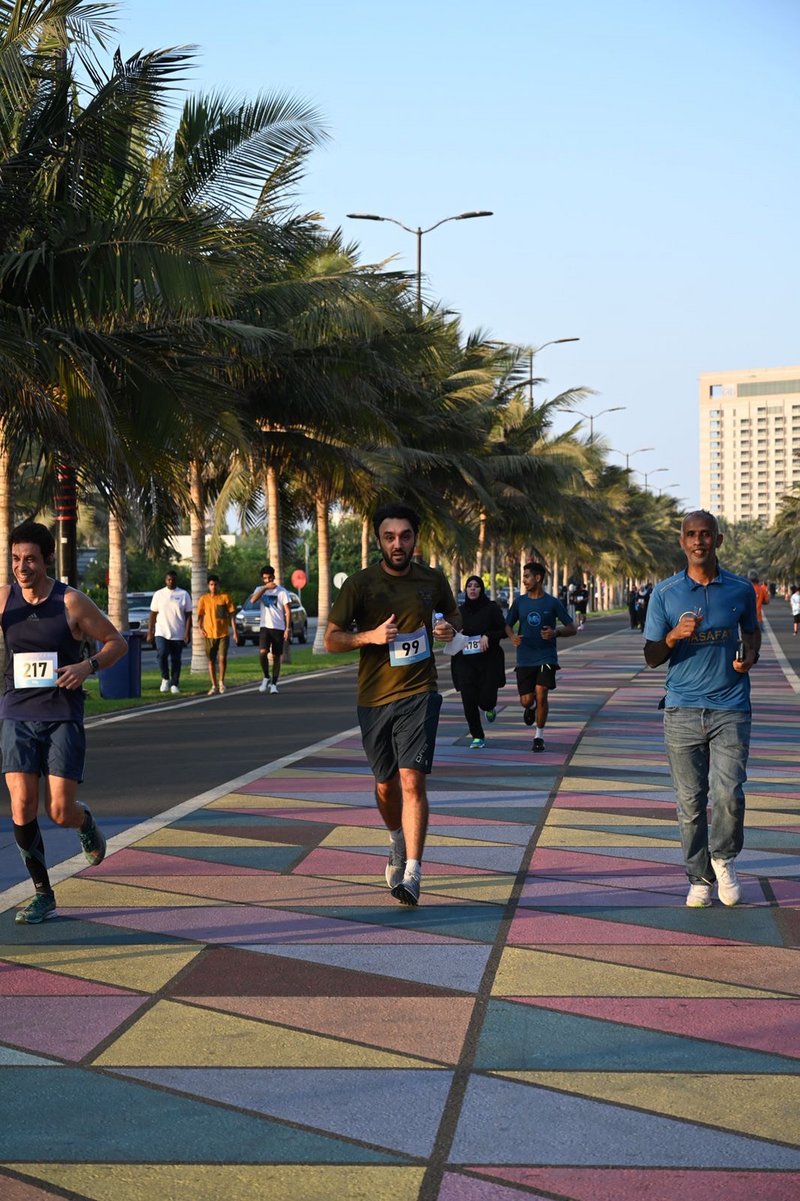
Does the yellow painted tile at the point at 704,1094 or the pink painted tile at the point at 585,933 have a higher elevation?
the yellow painted tile at the point at 704,1094

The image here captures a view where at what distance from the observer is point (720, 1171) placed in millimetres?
4043

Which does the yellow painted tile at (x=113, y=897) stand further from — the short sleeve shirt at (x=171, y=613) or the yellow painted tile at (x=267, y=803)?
the short sleeve shirt at (x=171, y=613)

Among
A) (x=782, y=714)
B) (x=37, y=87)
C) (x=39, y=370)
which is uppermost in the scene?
(x=37, y=87)

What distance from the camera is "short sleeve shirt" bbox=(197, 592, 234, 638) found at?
899 inches

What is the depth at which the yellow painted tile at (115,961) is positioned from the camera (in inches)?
239

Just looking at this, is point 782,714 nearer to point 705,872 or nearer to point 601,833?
point 601,833

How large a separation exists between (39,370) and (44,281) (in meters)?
1.08

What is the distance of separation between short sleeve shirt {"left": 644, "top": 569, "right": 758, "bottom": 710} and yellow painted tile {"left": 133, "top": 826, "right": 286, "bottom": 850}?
284cm

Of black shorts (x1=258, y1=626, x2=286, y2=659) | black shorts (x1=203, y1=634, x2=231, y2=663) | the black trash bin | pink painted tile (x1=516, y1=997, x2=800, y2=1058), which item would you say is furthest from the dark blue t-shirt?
pink painted tile (x1=516, y1=997, x2=800, y2=1058)

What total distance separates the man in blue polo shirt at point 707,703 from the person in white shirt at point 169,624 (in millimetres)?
15955

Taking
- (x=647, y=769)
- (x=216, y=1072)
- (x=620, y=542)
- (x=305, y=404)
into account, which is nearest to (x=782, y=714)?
(x=647, y=769)

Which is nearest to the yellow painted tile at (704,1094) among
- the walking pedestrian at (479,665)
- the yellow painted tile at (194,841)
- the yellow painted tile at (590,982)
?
the yellow painted tile at (590,982)

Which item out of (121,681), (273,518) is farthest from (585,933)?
(273,518)

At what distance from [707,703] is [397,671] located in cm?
145
